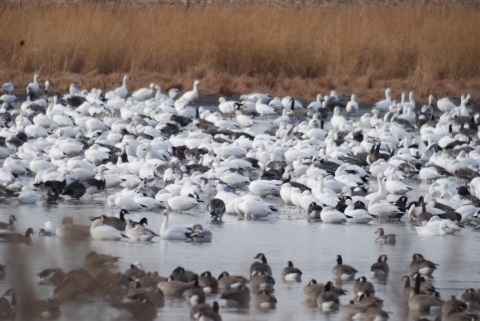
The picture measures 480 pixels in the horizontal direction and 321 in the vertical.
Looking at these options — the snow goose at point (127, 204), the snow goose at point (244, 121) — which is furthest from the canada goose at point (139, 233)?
the snow goose at point (244, 121)

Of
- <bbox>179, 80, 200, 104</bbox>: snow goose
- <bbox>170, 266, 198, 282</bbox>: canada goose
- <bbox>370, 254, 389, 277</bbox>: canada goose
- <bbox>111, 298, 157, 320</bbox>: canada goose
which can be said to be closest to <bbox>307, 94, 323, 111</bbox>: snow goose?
<bbox>179, 80, 200, 104</bbox>: snow goose

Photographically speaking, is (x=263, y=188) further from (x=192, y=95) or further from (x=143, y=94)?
(x=143, y=94)

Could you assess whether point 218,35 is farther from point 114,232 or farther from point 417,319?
point 417,319

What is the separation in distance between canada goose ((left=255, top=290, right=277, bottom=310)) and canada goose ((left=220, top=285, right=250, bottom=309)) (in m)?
0.09

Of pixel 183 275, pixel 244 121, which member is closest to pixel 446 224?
pixel 183 275

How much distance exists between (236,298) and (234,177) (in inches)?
244

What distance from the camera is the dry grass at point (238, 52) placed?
24.8m

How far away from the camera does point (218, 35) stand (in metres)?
25.2

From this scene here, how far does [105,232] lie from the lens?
29.7ft

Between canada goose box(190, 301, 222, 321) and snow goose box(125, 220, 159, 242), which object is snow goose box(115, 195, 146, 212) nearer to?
snow goose box(125, 220, 159, 242)

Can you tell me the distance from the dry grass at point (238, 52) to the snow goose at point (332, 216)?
14.4m

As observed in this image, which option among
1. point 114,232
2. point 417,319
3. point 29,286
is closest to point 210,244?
point 114,232

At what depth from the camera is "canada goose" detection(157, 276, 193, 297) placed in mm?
7008

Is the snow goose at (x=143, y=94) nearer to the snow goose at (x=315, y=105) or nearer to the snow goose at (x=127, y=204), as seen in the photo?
the snow goose at (x=315, y=105)
